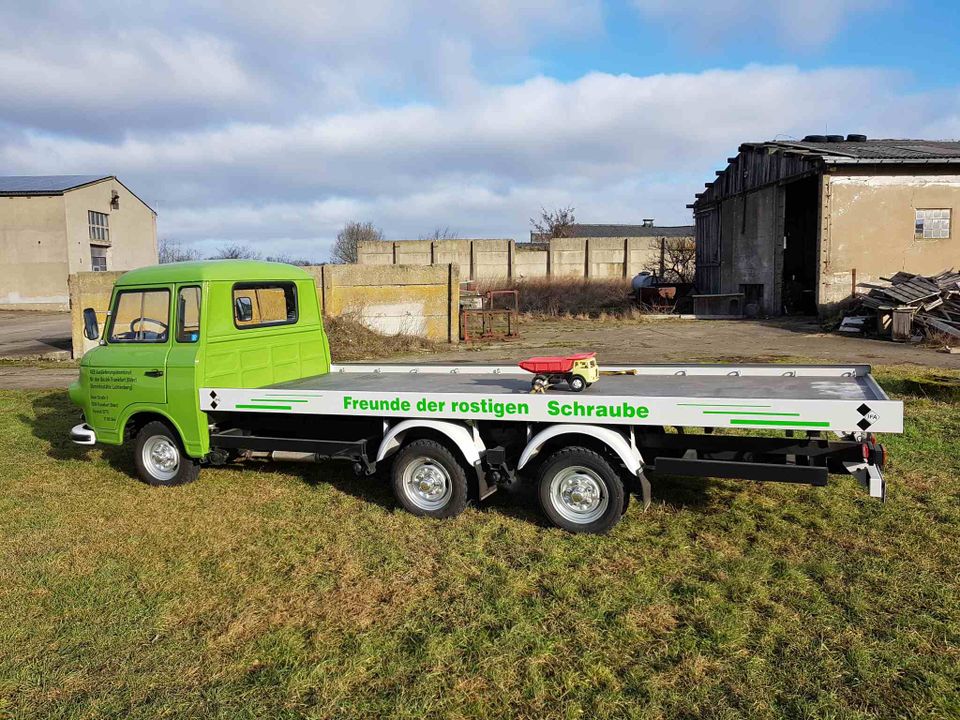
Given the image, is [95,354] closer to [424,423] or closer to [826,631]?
[424,423]

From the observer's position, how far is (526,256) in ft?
138

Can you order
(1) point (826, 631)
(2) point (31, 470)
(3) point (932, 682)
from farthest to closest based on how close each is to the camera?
(2) point (31, 470) < (1) point (826, 631) < (3) point (932, 682)

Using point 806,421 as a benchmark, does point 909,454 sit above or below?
below

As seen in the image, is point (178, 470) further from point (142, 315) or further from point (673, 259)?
point (673, 259)

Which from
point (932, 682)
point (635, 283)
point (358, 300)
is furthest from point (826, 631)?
point (635, 283)

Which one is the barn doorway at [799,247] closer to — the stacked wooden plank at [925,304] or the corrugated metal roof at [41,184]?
the stacked wooden plank at [925,304]

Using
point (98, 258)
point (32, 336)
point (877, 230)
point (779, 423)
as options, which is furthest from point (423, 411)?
point (98, 258)

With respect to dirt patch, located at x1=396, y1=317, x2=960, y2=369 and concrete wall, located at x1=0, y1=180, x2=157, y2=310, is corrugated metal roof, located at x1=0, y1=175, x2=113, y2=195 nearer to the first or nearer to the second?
concrete wall, located at x1=0, y1=180, x2=157, y2=310

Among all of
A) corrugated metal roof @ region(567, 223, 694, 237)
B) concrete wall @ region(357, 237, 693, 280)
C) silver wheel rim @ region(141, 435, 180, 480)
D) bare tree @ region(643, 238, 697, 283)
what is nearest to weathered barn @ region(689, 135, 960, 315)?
bare tree @ region(643, 238, 697, 283)

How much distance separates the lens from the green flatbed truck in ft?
16.4

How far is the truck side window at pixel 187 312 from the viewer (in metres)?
6.66

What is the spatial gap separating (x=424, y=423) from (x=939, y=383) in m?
7.77

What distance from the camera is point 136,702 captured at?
11.3 feet

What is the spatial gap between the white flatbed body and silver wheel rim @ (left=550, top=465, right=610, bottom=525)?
43cm
